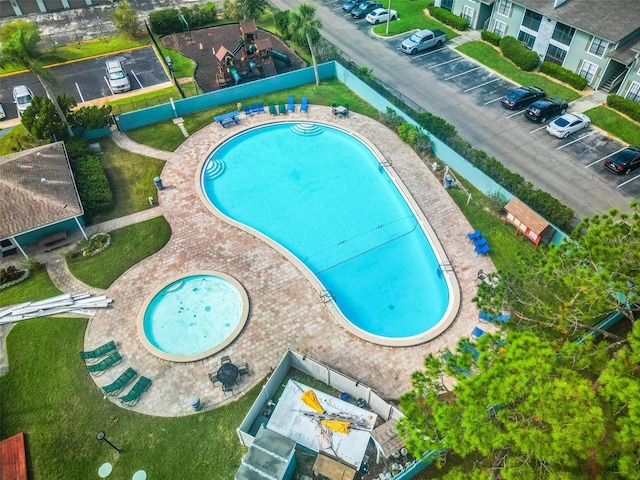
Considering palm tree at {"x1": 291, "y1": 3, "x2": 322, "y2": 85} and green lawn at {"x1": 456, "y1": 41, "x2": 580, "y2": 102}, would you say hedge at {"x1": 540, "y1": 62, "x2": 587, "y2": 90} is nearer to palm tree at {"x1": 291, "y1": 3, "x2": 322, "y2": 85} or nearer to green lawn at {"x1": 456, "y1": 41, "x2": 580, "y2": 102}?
green lawn at {"x1": 456, "y1": 41, "x2": 580, "y2": 102}

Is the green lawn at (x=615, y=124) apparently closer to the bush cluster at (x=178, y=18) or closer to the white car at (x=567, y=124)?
the white car at (x=567, y=124)

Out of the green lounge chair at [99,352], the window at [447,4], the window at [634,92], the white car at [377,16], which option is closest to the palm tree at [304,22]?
the white car at [377,16]

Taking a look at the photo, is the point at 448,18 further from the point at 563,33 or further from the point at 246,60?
the point at 246,60

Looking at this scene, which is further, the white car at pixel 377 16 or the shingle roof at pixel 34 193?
the white car at pixel 377 16

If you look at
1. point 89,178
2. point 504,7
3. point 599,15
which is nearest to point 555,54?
point 599,15

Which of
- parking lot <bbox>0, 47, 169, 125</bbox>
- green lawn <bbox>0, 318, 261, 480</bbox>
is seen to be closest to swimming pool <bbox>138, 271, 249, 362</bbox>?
green lawn <bbox>0, 318, 261, 480</bbox>

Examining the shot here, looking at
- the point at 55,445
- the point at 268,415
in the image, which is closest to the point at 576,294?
the point at 268,415
